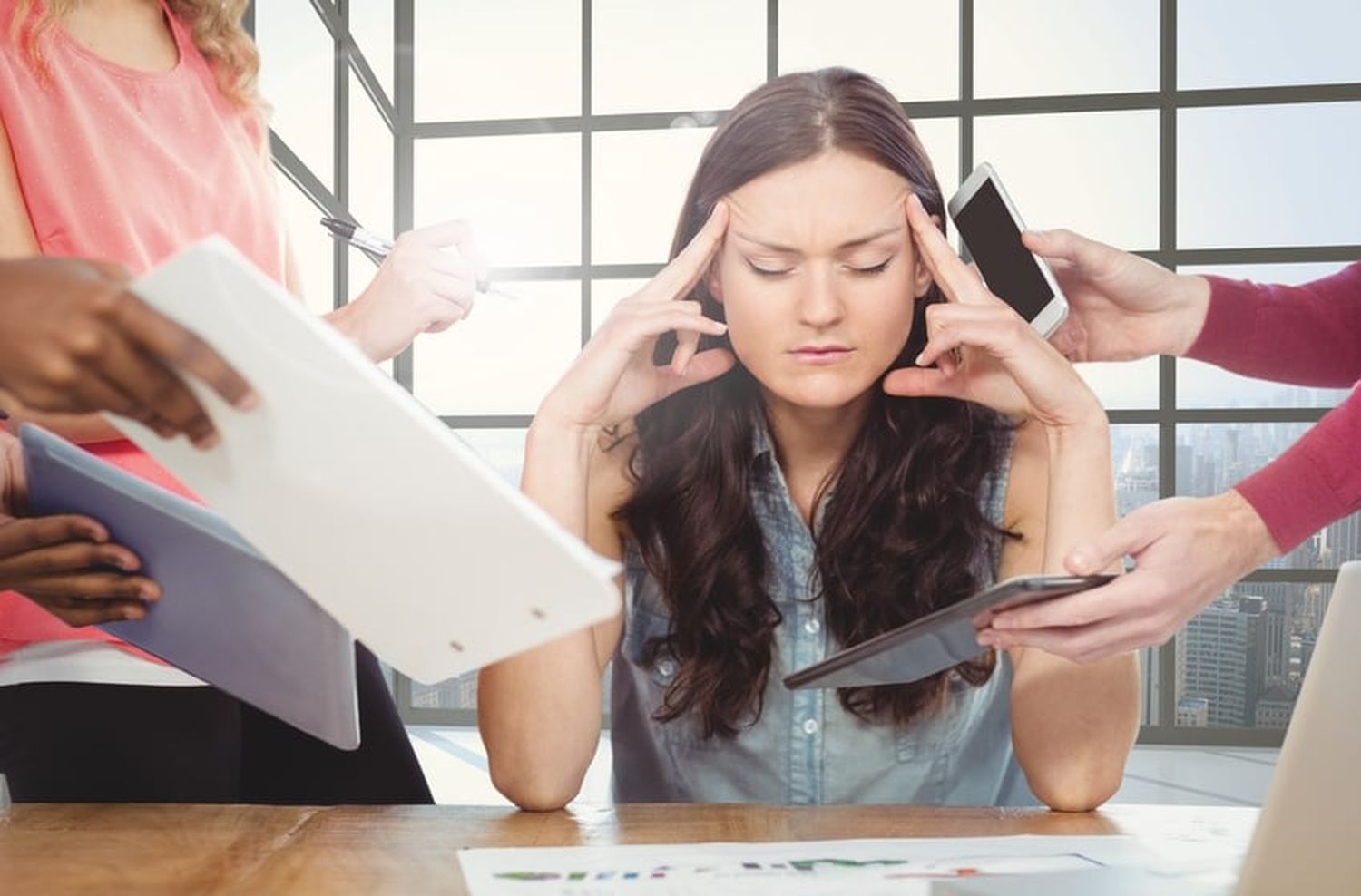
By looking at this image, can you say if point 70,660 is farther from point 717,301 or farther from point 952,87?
point 952,87

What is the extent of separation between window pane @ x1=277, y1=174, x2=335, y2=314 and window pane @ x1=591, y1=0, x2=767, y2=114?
1.64 m

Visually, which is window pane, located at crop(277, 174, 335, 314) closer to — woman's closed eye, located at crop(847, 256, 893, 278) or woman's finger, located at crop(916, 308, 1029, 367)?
woman's closed eye, located at crop(847, 256, 893, 278)

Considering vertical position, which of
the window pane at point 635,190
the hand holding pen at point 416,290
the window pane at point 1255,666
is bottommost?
the window pane at point 1255,666

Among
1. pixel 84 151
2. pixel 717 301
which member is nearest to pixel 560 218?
pixel 717 301

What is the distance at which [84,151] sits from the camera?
105 cm

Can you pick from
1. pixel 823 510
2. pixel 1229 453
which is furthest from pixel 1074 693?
pixel 1229 453

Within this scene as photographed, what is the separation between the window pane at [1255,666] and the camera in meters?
5.15

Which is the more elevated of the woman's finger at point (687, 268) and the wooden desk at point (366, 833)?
the woman's finger at point (687, 268)

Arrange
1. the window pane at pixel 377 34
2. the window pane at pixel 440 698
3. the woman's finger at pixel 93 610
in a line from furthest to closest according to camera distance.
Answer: the window pane at pixel 440 698
the window pane at pixel 377 34
the woman's finger at pixel 93 610

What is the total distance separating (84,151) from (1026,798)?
123 centimetres

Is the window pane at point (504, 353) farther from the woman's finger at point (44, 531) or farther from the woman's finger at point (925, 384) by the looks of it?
the woman's finger at point (44, 531)

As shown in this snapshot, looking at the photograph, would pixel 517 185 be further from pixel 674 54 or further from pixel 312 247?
pixel 312 247

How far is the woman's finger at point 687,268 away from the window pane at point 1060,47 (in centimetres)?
418

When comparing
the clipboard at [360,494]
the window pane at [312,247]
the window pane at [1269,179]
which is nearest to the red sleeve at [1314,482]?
the clipboard at [360,494]
